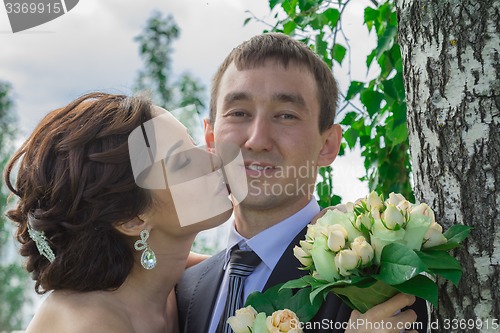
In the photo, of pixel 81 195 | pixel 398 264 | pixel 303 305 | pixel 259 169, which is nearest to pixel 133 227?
pixel 81 195

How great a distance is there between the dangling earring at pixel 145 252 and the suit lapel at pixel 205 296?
29 centimetres

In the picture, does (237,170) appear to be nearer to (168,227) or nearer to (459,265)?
(168,227)

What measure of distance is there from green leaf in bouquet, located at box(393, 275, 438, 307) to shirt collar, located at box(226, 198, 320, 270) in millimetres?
937

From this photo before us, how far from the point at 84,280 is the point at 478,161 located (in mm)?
1554

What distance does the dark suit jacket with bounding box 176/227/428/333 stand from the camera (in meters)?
2.32

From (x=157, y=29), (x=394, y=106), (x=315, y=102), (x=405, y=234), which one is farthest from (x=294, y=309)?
(x=157, y=29)

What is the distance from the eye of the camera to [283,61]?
9.95ft

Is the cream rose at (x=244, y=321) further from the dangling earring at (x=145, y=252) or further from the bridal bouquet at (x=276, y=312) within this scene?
the dangling earring at (x=145, y=252)

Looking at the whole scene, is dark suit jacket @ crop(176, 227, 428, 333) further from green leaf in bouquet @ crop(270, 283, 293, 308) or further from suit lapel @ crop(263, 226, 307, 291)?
green leaf in bouquet @ crop(270, 283, 293, 308)

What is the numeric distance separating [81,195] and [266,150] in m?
0.79

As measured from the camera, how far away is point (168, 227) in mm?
2863

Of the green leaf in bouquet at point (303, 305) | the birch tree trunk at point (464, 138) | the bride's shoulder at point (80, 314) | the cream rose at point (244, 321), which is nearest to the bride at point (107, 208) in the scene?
the bride's shoulder at point (80, 314)

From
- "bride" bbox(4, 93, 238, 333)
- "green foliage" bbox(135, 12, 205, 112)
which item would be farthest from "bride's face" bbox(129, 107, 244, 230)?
"green foliage" bbox(135, 12, 205, 112)

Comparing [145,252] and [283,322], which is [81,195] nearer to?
[145,252]
